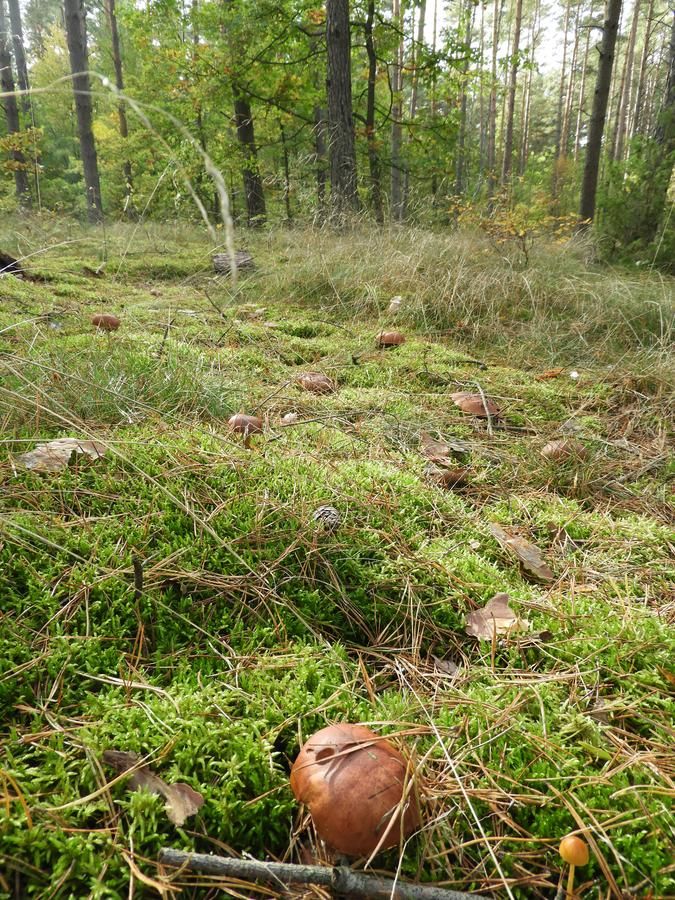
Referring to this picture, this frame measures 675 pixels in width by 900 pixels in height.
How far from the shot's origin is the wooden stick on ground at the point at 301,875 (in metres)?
0.72

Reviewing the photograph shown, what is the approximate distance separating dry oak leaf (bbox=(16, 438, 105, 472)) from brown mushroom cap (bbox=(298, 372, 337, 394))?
4.60ft

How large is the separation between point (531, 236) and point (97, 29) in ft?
82.2

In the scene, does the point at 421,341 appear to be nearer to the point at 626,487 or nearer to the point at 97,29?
the point at 626,487

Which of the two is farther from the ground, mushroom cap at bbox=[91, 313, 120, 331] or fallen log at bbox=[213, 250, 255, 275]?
fallen log at bbox=[213, 250, 255, 275]

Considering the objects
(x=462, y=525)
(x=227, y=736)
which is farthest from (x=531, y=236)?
(x=227, y=736)

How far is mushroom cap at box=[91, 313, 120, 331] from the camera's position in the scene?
2.91 m

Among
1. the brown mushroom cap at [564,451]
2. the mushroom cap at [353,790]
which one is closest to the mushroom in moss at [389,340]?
the brown mushroom cap at [564,451]

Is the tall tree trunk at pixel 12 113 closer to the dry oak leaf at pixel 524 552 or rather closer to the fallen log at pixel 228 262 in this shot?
the fallen log at pixel 228 262

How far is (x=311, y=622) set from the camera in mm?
1275

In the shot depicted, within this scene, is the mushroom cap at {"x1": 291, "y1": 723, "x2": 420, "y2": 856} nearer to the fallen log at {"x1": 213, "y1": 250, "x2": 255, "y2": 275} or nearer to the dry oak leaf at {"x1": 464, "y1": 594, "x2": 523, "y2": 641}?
the dry oak leaf at {"x1": 464, "y1": 594, "x2": 523, "y2": 641}

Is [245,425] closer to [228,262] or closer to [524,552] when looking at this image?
[524,552]

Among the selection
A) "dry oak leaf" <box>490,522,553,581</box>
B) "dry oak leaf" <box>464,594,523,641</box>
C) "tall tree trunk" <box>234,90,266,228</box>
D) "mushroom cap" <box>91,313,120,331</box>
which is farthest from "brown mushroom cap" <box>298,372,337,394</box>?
"tall tree trunk" <box>234,90,266,228</box>

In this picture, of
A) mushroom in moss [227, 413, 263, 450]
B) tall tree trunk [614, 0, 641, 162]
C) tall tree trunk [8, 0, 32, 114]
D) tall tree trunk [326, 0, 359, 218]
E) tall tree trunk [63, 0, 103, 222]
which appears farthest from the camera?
tall tree trunk [614, 0, 641, 162]

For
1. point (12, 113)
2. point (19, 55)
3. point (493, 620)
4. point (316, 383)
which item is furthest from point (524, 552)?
point (19, 55)
